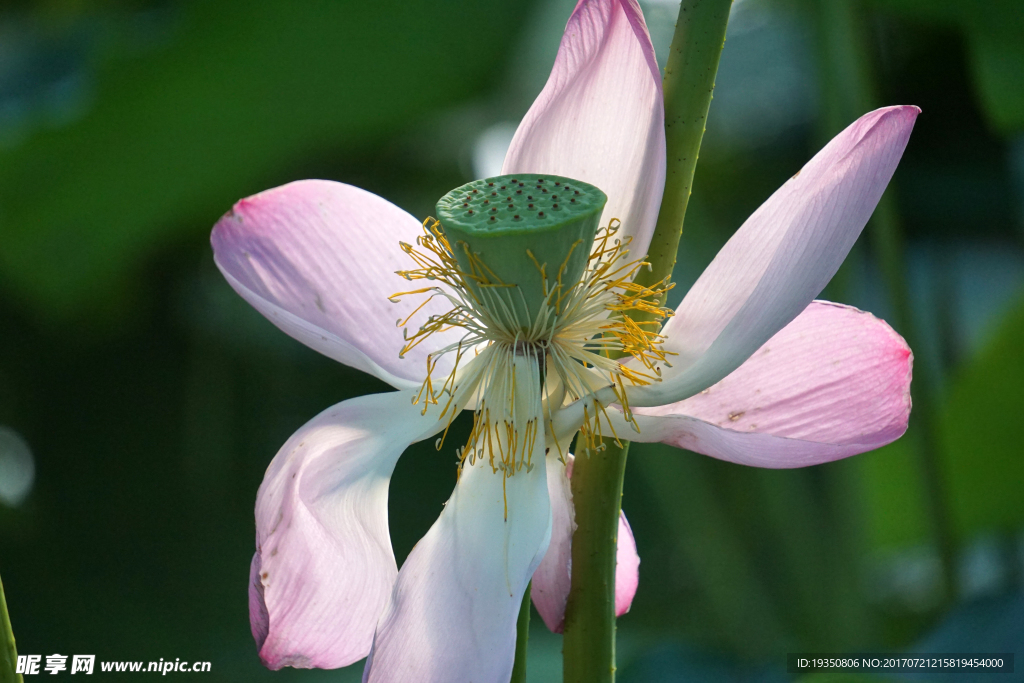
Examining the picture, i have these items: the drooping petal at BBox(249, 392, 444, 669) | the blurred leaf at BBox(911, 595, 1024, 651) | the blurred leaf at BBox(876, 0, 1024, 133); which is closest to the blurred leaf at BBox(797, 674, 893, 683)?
the blurred leaf at BBox(911, 595, 1024, 651)

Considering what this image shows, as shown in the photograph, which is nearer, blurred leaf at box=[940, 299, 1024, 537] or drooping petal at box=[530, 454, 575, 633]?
drooping petal at box=[530, 454, 575, 633]

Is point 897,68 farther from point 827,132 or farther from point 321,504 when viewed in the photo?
point 321,504

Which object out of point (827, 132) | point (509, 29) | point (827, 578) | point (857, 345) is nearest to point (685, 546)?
point (827, 578)

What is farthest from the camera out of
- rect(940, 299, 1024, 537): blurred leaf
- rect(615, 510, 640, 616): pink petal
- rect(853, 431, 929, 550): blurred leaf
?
rect(853, 431, 929, 550): blurred leaf

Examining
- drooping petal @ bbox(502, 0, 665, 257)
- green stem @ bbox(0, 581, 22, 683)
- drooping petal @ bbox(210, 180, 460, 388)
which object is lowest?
green stem @ bbox(0, 581, 22, 683)

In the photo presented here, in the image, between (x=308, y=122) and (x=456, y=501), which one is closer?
(x=456, y=501)

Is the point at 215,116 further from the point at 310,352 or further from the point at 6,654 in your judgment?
the point at 6,654

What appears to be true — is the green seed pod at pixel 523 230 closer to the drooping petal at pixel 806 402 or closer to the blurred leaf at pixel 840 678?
the drooping petal at pixel 806 402

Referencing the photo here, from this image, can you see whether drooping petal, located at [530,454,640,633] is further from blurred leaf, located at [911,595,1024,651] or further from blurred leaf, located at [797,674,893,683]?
blurred leaf, located at [911,595,1024,651]
